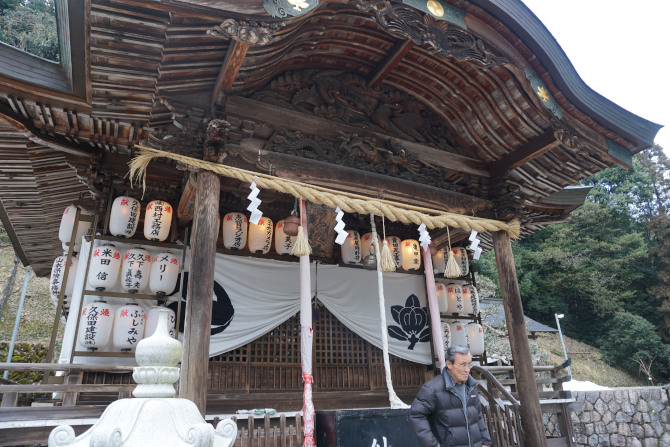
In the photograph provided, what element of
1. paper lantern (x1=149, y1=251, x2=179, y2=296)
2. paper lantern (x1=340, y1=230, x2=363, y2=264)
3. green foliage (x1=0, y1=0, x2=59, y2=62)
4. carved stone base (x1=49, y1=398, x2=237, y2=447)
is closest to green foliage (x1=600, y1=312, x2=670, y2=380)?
paper lantern (x1=340, y1=230, x2=363, y2=264)

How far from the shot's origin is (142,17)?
11.6 ft

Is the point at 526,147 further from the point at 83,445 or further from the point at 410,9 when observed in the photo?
the point at 83,445

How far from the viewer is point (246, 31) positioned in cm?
374

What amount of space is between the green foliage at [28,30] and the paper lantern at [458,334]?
24.2 metres

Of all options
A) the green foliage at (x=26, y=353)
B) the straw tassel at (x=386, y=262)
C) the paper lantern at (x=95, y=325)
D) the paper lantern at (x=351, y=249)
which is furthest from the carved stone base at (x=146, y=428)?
the green foliage at (x=26, y=353)

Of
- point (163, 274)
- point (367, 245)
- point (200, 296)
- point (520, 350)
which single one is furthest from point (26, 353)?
point (520, 350)

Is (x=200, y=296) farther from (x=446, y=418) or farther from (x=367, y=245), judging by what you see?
(x=367, y=245)

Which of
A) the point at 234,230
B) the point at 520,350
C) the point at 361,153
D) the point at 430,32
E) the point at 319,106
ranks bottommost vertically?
the point at 520,350

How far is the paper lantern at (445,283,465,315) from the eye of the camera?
27.1 feet

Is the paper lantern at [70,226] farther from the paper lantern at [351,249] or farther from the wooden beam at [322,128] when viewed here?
the paper lantern at [351,249]

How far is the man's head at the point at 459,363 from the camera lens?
345 centimetres

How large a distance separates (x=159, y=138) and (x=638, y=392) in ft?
40.0

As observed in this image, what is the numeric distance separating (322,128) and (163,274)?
125 inches

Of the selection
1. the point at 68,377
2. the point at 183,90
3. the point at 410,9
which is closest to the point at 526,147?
the point at 410,9
